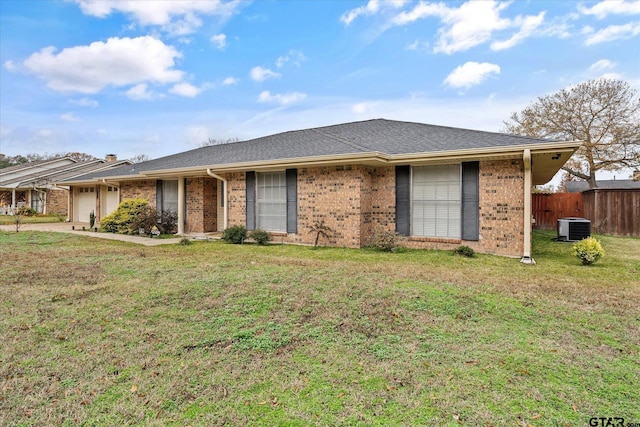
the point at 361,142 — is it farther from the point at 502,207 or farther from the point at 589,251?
the point at 589,251

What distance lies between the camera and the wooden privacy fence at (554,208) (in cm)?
1533

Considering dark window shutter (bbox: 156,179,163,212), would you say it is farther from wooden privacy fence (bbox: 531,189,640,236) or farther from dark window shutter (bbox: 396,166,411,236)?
wooden privacy fence (bbox: 531,189,640,236)

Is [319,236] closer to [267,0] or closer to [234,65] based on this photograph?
[267,0]

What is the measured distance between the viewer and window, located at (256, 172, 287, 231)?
1069 cm

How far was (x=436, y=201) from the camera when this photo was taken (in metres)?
8.84

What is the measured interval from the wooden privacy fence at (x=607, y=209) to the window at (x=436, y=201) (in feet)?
30.9

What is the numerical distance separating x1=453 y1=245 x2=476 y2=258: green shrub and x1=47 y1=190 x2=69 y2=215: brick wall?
27.9m

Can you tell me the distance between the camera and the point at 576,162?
22.7m

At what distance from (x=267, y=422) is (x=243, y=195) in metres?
9.67

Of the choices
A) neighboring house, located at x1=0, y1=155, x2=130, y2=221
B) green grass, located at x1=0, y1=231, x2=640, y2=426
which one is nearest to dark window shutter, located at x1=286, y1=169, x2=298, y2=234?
green grass, located at x1=0, y1=231, x2=640, y2=426

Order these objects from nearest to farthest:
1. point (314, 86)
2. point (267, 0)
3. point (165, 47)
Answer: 1. point (267, 0)
2. point (165, 47)
3. point (314, 86)

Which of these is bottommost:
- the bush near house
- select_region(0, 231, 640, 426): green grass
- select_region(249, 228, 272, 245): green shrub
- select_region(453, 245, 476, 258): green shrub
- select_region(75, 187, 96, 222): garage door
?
select_region(0, 231, 640, 426): green grass

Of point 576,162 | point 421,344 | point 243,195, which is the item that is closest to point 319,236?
point 243,195

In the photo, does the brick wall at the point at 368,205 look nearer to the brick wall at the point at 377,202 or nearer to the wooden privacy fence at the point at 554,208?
the brick wall at the point at 377,202
